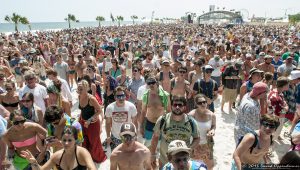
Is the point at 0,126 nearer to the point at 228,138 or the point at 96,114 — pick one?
the point at 96,114

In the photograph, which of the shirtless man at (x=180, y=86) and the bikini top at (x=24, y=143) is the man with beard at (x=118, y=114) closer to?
the bikini top at (x=24, y=143)

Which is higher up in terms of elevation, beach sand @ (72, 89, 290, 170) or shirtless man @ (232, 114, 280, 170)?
shirtless man @ (232, 114, 280, 170)

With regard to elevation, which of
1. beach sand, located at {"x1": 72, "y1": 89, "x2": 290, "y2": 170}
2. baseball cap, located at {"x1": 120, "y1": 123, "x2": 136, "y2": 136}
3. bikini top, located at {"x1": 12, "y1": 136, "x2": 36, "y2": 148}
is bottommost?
beach sand, located at {"x1": 72, "y1": 89, "x2": 290, "y2": 170}

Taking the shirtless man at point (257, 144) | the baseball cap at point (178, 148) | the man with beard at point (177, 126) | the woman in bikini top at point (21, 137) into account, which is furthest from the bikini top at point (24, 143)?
the shirtless man at point (257, 144)

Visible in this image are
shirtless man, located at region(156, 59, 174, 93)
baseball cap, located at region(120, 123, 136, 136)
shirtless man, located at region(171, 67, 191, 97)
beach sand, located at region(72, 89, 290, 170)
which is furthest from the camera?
shirtless man, located at region(156, 59, 174, 93)

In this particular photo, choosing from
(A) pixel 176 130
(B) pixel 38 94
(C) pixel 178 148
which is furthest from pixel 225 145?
(B) pixel 38 94

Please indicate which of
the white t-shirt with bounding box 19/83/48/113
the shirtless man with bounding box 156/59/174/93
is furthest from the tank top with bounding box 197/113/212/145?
the white t-shirt with bounding box 19/83/48/113

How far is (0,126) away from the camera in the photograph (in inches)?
155

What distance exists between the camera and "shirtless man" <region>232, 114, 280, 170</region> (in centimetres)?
322

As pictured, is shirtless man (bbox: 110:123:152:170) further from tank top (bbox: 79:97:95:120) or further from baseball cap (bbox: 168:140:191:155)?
tank top (bbox: 79:97:95:120)

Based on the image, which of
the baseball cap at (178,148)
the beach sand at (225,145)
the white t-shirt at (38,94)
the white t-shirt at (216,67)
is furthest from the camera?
the white t-shirt at (216,67)

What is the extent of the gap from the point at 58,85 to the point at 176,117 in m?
2.52

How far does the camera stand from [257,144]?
3.29 meters

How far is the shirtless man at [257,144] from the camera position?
10.6 feet
